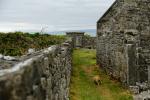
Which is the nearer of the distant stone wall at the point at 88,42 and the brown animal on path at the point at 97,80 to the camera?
the brown animal on path at the point at 97,80

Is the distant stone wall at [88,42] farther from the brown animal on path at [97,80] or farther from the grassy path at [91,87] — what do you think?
the brown animal on path at [97,80]

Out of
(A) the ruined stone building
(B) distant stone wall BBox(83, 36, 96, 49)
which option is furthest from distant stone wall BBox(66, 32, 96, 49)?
(A) the ruined stone building

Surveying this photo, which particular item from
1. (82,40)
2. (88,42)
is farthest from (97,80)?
(88,42)

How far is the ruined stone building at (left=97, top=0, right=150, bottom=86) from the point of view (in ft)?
72.7

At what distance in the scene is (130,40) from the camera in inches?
878

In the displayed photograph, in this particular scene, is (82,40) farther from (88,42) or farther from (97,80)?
(97,80)

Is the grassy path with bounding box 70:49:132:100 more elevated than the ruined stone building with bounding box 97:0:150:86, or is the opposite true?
the ruined stone building with bounding box 97:0:150:86

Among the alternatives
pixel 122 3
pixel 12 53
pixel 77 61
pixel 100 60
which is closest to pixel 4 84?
pixel 12 53

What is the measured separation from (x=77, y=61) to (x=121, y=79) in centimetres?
920

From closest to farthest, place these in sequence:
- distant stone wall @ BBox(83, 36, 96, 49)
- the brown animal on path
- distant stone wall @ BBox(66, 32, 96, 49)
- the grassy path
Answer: the grassy path, the brown animal on path, distant stone wall @ BBox(66, 32, 96, 49), distant stone wall @ BBox(83, 36, 96, 49)

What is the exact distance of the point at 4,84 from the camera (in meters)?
3.42

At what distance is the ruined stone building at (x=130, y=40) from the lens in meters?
22.2

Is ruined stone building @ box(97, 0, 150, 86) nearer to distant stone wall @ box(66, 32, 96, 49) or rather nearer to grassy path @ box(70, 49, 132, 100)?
grassy path @ box(70, 49, 132, 100)

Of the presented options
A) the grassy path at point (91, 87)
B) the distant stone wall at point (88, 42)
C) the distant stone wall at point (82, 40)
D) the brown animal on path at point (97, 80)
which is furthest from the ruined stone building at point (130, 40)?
the distant stone wall at point (88, 42)
